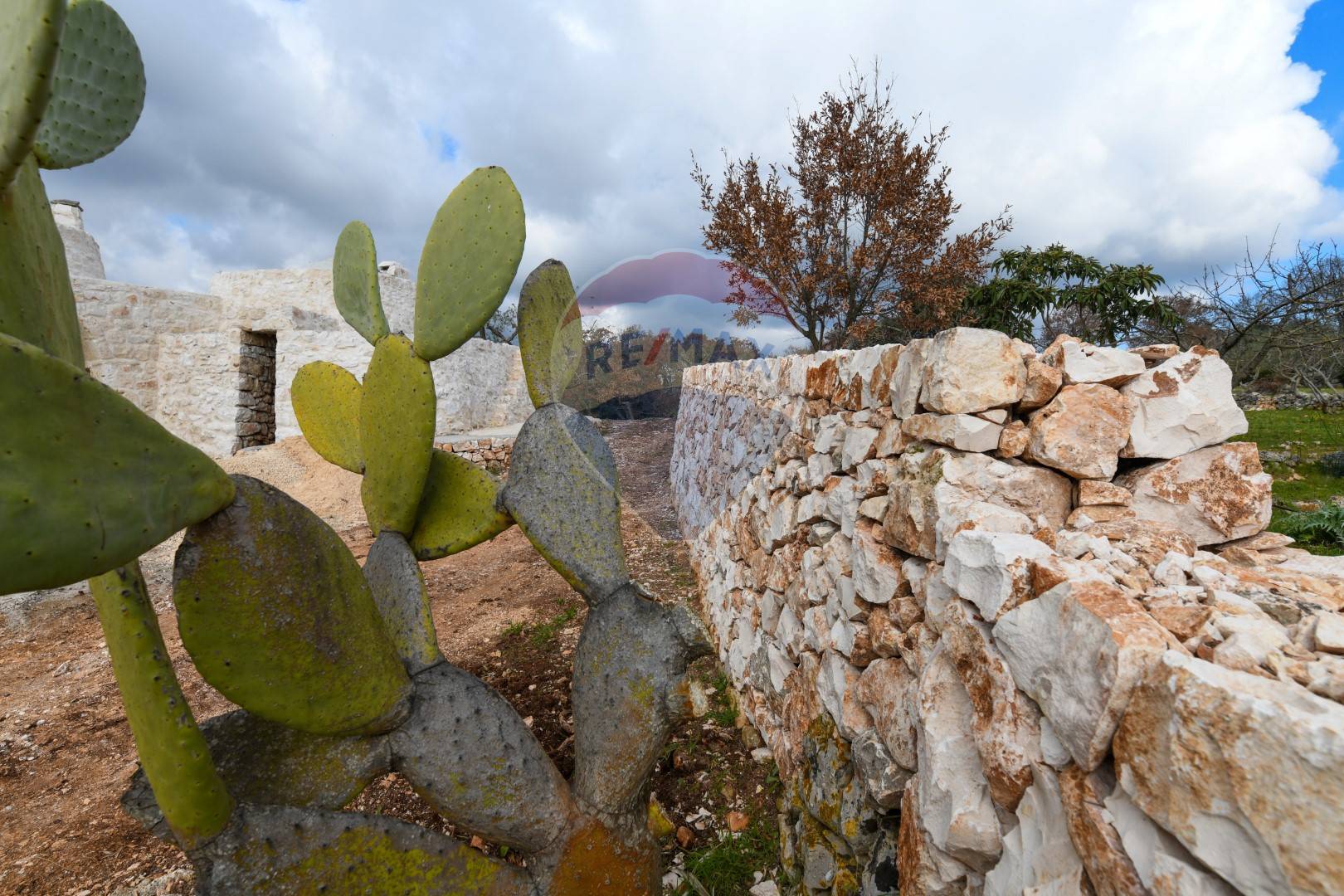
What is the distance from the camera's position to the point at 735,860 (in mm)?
2020

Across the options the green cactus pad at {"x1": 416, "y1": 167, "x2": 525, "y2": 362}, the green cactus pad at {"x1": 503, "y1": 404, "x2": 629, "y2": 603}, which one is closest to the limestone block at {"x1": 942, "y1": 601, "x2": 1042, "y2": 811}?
the green cactus pad at {"x1": 503, "y1": 404, "x2": 629, "y2": 603}

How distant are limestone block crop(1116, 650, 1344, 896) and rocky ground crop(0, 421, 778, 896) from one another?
159cm

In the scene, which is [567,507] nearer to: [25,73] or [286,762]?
[286,762]

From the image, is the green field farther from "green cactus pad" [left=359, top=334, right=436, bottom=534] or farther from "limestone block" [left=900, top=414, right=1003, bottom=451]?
"green cactus pad" [left=359, top=334, right=436, bottom=534]

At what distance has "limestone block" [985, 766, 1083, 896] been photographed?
2.97 feet

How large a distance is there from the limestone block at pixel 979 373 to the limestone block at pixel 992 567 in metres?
0.38

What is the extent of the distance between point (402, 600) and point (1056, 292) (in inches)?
374

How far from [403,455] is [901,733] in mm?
1556

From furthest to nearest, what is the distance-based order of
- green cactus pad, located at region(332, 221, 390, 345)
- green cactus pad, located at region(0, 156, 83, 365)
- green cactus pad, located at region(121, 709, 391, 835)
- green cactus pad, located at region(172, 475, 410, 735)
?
green cactus pad, located at region(332, 221, 390, 345), green cactus pad, located at region(121, 709, 391, 835), green cactus pad, located at region(172, 475, 410, 735), green cactus pad, located at region(0, 156, 83, 365)

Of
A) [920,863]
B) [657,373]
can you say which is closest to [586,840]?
[920,863]

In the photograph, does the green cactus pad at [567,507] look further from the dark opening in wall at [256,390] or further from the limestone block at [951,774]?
the dark opening in wall at [256,390]

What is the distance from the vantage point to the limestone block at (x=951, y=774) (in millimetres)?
1104

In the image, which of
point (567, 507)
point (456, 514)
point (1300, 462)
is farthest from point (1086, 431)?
point (1300, 462)

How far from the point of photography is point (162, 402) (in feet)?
29.5
